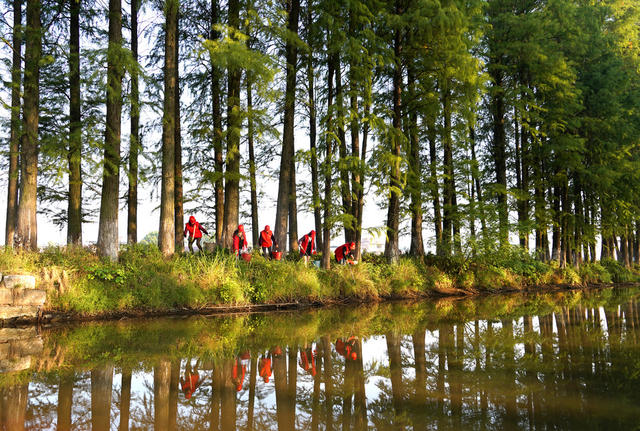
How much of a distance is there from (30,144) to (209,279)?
24.3 feet

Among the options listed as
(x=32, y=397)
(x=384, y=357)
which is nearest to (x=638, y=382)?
(x=384, y=357)

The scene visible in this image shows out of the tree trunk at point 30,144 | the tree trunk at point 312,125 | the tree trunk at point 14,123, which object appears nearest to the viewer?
the tree trunk at point 30,144

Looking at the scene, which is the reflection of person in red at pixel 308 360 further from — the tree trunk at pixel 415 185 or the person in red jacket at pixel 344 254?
the tree trunk at pixel 415 185

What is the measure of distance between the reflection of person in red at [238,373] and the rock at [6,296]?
20.9 ft

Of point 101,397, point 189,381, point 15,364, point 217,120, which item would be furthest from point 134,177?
point 101,397

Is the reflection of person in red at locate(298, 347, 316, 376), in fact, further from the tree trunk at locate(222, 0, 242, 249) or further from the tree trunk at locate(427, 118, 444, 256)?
the tree trunk at locate(427, 118, 444, 256)

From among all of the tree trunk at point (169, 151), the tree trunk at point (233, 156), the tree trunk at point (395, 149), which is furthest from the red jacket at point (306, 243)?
the tree trunk at point (169, 151)

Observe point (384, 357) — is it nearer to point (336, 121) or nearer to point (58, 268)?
point (58, 268)

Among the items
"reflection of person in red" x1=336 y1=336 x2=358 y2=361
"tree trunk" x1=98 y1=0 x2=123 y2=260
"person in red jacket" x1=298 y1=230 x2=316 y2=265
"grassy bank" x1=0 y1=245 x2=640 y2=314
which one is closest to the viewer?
"reflection of person in red" x1=336 y1=336 x2=358 y2=361

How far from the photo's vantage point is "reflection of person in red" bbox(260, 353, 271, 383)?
5.41 meters

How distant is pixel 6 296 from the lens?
9.23m

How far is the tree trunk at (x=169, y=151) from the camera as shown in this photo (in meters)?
13.4

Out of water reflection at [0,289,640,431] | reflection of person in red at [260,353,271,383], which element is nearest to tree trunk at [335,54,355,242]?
water reflection at [0,289,640,431]

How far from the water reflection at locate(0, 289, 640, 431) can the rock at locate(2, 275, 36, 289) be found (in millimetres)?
1154
